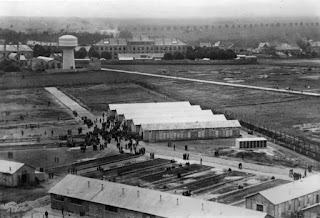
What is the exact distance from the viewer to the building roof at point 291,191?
2450 centimetres

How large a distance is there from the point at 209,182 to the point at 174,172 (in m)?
2.73

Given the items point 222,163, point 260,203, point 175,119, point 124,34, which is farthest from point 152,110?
point 124,34

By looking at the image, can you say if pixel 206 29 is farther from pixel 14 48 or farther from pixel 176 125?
pixel 176 125

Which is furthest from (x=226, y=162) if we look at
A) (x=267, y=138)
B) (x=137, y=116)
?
(x=137, y=116)

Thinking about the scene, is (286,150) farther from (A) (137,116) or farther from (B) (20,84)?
(B) (20,84)

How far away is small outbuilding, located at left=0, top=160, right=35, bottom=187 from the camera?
100ft

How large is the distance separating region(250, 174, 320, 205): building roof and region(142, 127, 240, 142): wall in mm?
16710

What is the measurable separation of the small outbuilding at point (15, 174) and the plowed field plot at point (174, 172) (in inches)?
234

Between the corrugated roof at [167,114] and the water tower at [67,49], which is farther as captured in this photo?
the water tower at [67,49]

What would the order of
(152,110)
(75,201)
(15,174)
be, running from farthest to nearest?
(152,110), (15,174), (75,201)

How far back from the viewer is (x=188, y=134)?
43344 mm

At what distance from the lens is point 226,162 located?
117 ft

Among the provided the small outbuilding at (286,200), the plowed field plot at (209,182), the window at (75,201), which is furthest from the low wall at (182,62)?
the small outbuilding at (286,200)

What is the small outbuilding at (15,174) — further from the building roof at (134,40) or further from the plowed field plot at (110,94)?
the building roof at (134,40)
